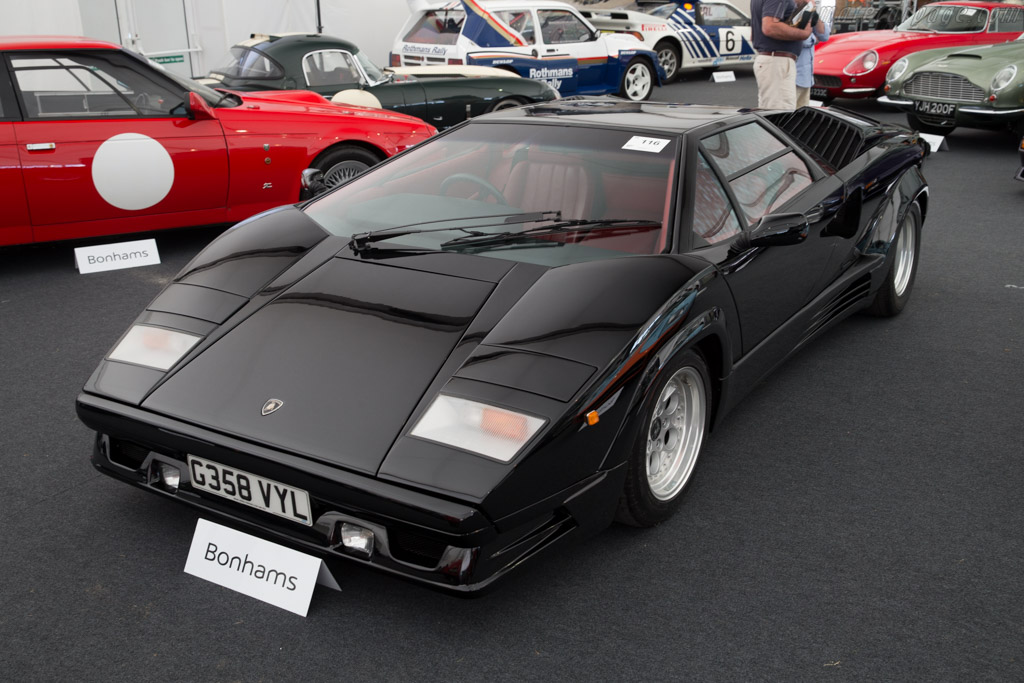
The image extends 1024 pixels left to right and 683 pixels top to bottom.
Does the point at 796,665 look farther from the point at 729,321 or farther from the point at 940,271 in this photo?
the point at 940,271

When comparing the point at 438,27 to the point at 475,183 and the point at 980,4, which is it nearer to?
the point at 980,4

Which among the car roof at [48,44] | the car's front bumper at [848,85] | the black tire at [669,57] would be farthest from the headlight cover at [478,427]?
the black tire at [669,57]

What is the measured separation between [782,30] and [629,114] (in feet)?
13.6

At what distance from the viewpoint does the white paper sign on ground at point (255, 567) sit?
2277 millimetres

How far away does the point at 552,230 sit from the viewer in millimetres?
2801

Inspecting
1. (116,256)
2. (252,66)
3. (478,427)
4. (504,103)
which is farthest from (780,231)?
(504,103)

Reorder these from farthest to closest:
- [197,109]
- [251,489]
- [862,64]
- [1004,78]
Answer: [862,64] < [1004,78] < [197,109] < [251,489]

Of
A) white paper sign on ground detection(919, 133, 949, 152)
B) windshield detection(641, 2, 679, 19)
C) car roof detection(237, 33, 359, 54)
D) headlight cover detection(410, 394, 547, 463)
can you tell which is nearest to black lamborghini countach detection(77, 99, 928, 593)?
headlight cover detection(410, 394, 547, 463)

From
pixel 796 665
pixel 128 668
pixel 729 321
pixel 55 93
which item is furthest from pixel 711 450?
pixel 55 93

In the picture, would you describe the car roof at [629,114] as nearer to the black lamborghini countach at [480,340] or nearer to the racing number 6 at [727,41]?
the black lamborghini countach at [480,340]

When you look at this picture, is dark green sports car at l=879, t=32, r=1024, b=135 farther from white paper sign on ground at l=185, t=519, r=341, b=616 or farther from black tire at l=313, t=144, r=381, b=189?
white paper sign on ground at l=185, t=519, r=341, b=616

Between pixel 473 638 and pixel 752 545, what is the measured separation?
911mm

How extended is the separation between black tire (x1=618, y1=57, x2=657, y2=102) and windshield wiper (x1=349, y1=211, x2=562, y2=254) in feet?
30.8

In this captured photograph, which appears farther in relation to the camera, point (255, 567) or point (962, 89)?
point (962, 89)
